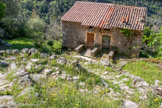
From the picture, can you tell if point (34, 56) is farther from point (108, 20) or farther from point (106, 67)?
point (108, 20)

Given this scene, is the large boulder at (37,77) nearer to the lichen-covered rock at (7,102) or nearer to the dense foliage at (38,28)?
the lichen-covered rock at (7,102)

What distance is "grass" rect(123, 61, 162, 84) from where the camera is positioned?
7.57m

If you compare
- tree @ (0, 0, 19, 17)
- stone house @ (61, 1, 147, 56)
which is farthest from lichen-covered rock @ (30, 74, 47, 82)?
tree @ (0, 0, 19, 17)

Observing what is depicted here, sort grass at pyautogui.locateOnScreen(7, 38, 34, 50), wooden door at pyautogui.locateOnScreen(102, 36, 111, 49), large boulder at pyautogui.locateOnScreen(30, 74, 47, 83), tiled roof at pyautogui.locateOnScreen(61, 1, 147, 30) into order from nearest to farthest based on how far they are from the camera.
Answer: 1. large boulder at pyautogui.locateOnScreen(30, 74, 47, 83)
2. grass at pyautogui.locateOnScreen(7, 38, 34, 50)
3. tiled roof at pyautogui.locateOnScreen(61, 1, 147, 30)
4. wooden door at pyautogui.locateOnScreen(102, 36, 111, 49)

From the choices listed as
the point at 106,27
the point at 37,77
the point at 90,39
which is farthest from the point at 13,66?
the point at 90,39

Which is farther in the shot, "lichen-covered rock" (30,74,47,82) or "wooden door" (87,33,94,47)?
"wooden door" (87,33,94,47)

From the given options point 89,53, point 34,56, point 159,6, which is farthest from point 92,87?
point 159,6

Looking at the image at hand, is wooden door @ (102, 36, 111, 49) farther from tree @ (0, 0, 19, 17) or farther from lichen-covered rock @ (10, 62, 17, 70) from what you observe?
tree @ (0, 0, 19, 17)

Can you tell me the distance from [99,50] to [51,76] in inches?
348

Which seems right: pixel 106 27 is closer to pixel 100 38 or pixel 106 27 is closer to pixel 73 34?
pixel 100 38

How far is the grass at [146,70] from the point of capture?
757 centimetres

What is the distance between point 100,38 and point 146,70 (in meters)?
6.13

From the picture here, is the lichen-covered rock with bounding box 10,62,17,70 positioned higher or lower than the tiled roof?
lower

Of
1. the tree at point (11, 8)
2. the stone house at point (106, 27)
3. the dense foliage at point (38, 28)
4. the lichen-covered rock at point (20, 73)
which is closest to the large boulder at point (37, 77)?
the lichen-covered rock at point (20, 73)
